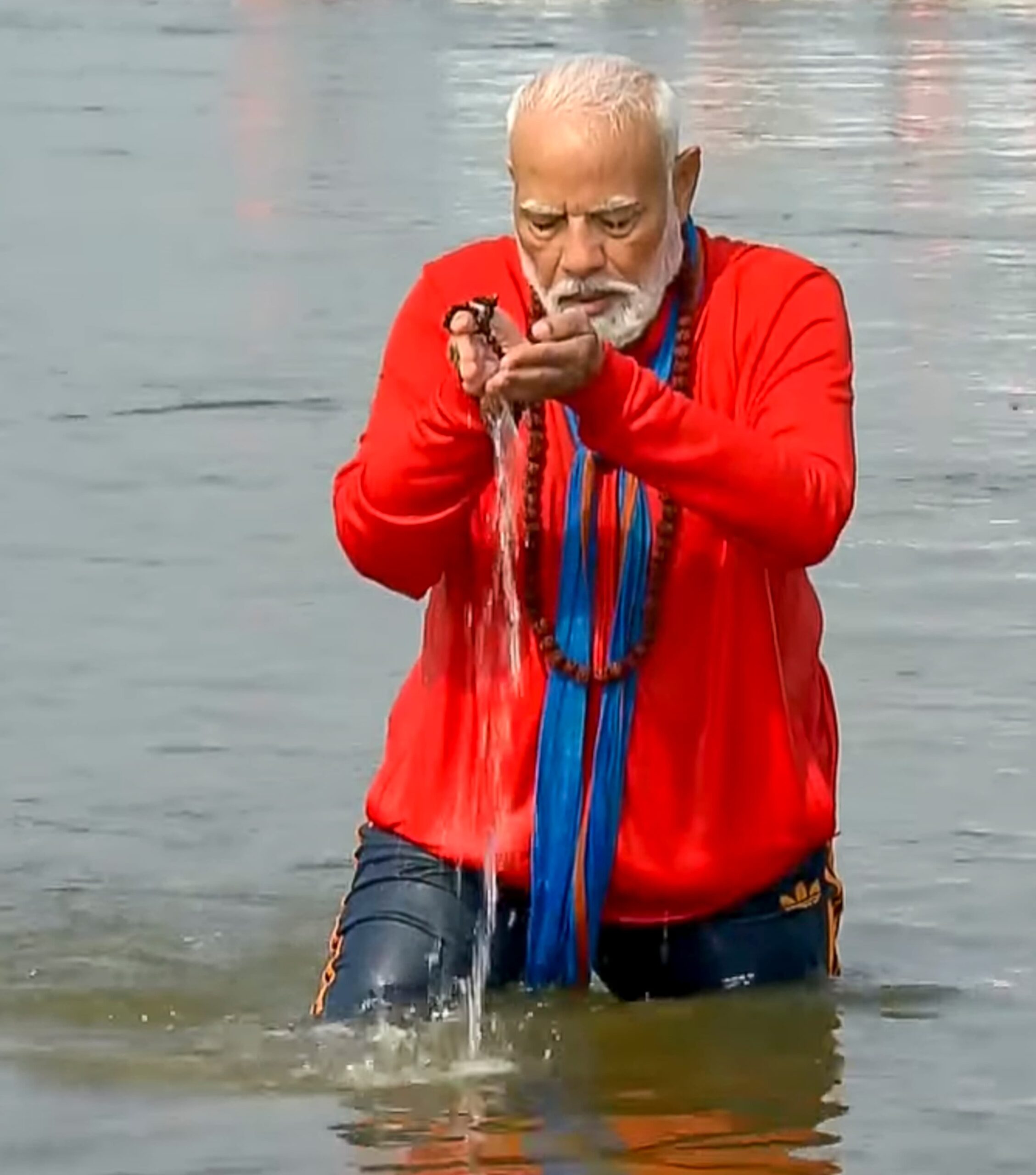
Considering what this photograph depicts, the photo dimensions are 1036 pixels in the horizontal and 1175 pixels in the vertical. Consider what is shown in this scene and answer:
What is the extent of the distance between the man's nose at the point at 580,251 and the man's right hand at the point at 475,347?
5.1 inches

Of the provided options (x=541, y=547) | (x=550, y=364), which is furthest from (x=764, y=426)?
(x=550, y=364)

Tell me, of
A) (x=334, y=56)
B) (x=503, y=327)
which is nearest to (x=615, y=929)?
(x=503, y=327)

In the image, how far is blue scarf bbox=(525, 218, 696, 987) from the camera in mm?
5090

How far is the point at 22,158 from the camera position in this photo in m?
17.3

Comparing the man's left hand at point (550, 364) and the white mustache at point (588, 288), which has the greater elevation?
the white mustache at point (588, 288)

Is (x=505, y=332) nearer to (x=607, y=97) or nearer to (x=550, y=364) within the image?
(x=550, y=364)

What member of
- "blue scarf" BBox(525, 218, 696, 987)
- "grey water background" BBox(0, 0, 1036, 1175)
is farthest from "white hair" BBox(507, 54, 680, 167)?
"grey water background" BBox(0, 0, 1036, 1175)

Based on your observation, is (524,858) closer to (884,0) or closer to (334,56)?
(334,56)

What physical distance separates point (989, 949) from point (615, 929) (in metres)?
1.45

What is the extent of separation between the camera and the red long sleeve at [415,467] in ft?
16.0

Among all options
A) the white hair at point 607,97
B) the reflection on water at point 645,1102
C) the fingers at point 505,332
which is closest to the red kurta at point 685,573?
the fingers at point 505,332

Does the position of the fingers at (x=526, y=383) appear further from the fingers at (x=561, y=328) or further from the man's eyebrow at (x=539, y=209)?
the man's eyebrow at (x=539, y=209)

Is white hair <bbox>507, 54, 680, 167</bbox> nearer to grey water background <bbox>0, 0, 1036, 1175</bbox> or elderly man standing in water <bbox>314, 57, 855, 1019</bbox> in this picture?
elderly man standing in water <bbox>314, 57, 855, 1019</bbox>

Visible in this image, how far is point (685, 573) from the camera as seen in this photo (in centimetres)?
511
